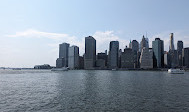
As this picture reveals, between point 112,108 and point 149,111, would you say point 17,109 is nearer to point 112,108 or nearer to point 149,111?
point 112,108

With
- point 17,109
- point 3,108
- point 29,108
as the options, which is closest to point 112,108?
point 29,108

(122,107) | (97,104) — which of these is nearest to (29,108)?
(97,104)

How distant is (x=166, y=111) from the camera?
34.6 metres

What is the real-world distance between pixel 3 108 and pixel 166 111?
3613 cm

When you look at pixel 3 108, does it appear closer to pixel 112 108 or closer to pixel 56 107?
pixel 56 107

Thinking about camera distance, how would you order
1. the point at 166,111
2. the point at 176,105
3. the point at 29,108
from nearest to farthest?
the point at 166,111
the point at 29,108
the point at 176,105

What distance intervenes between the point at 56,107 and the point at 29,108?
6009 mm

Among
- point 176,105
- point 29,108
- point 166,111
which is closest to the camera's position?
point 166,111

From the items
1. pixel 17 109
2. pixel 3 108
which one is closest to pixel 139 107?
pixel 17 109

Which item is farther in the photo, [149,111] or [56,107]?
[56,107]

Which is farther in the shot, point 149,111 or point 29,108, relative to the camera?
point 29,108

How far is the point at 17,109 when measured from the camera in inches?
1423

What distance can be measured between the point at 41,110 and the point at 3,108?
935cm

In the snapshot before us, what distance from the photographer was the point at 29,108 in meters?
36.9
